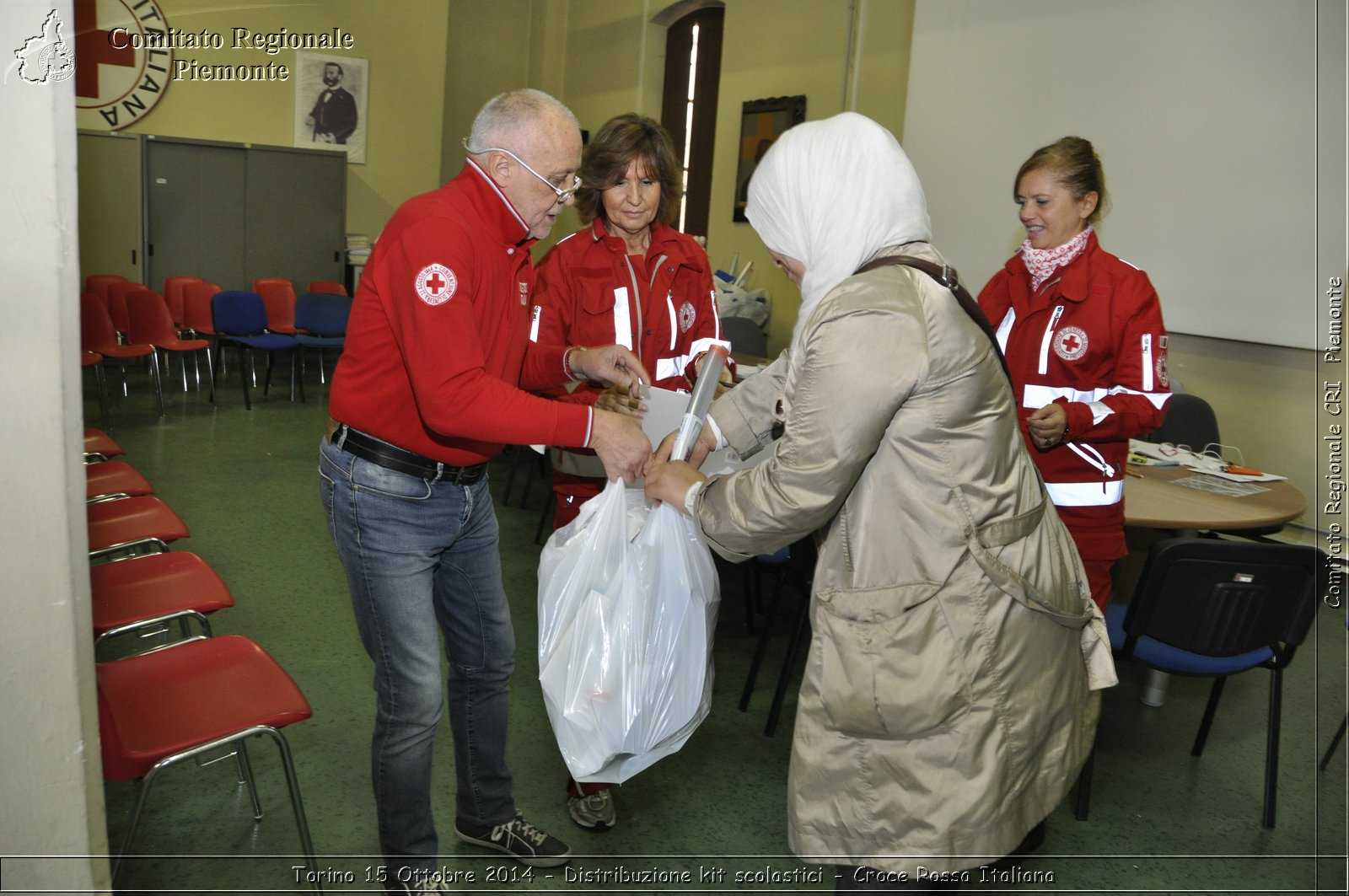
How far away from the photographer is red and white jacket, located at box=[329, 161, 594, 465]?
1.59 m

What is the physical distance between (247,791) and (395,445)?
1.22m

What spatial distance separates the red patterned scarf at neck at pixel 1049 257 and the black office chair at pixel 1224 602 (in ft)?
2.49

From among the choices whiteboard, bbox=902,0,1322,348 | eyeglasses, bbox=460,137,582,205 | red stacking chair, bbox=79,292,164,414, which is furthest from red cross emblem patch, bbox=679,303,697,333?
red stacking chair, bbox=79,292,164,414

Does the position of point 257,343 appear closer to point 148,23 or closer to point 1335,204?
point 148,23

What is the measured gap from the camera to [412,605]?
1752 millimetres

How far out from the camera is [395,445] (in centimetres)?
171

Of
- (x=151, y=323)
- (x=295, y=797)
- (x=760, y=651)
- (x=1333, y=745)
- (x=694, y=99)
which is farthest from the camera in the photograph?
(x=694, y=99)

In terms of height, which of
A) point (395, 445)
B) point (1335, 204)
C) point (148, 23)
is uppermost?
point (148, 23)

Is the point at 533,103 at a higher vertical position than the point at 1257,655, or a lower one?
higher

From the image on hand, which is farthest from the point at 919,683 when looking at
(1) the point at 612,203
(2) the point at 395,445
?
(1) the point at 612,203

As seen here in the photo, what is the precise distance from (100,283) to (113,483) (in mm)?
4909

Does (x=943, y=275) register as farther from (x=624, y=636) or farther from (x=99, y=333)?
(x=99, y=333)

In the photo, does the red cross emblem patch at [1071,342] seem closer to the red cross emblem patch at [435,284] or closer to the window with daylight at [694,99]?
the red cross emblem patch at [435,284]

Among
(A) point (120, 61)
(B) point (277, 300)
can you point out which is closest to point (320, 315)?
(B) point (277, 300)
